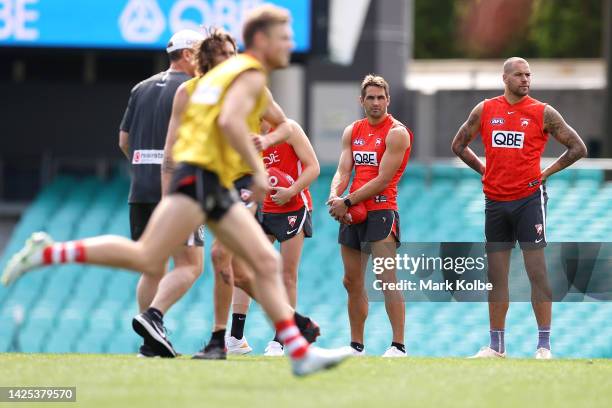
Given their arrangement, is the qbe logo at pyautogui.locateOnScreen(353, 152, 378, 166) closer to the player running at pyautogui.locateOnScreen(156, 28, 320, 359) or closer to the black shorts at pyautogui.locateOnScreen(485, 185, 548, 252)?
the black shorts at pyautogui.locateOnScreen(485, 185, 548, 252)

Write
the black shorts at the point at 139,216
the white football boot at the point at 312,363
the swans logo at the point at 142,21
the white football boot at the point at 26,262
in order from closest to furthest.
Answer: the white football boot at the point at 312,363, the white football boot at the point at 26,262, the black shorts at the point at 139,216, the swans logo at the point at 142,21

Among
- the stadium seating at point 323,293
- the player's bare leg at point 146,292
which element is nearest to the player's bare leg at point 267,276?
the player's bare leg at point 146,292

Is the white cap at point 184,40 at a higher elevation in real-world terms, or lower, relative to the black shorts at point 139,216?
higher

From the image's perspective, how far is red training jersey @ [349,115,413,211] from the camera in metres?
9.62

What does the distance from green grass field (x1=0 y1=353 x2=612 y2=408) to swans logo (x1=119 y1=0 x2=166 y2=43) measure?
7759 mm

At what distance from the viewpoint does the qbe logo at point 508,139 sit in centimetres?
953

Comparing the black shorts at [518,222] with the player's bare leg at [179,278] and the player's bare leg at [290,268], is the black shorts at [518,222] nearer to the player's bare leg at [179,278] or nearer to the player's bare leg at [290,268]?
the player's bare leg at [290,268]

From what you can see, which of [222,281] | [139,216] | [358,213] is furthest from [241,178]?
[358,213]

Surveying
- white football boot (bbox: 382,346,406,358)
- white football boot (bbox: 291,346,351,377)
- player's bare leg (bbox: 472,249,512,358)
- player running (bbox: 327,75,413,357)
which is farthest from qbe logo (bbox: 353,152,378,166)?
white football boot (bbox: 291,346,351,377)

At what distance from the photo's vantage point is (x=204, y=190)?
270 inches

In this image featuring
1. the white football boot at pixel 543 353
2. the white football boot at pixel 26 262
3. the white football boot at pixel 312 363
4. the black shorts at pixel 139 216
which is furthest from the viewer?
the white football boot at pixel 543 353

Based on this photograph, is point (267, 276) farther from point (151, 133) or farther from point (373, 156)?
point (373, 156)

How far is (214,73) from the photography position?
23.5 feet

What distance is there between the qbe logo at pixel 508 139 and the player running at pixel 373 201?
0.64m
